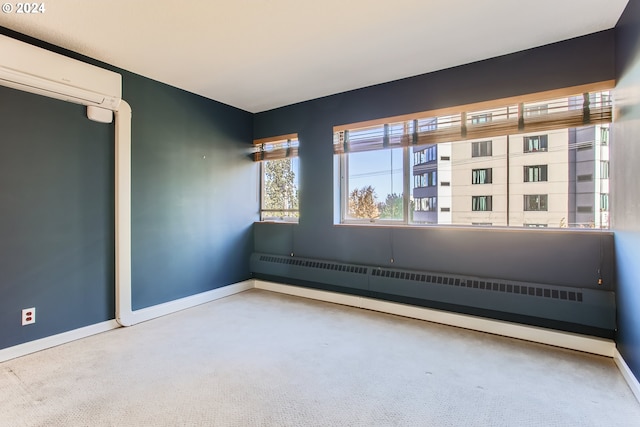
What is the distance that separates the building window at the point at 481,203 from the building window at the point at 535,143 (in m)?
0.54

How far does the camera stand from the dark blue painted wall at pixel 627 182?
189 centimetres

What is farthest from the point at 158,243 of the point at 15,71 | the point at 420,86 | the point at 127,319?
the point at 420,86

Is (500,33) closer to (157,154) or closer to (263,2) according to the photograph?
(263,2)

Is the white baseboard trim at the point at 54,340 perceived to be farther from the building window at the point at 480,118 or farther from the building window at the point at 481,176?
the building window at the point at 480,118

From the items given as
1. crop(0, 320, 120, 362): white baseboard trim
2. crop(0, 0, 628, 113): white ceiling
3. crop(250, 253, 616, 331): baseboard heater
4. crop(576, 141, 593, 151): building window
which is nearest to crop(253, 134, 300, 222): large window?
crop(250, 253, 616, 331): baseboard heater

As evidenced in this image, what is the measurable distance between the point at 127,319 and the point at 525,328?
12.0 ft

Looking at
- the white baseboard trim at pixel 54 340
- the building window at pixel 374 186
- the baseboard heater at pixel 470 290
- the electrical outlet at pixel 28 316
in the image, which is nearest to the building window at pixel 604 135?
the baseboard heater at pixel 470 290

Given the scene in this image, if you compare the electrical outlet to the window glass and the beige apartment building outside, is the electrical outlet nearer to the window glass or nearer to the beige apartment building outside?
the window glass

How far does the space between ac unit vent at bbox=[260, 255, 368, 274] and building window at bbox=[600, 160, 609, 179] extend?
7.45 feet

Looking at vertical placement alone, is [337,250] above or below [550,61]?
below

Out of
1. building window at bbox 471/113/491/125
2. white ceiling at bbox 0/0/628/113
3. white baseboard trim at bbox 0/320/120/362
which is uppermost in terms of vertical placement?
white ceiling at bbox 0/0/628/113

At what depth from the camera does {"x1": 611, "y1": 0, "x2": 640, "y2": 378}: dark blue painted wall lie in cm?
189

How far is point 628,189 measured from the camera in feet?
6.52

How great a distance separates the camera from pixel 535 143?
2.86m
